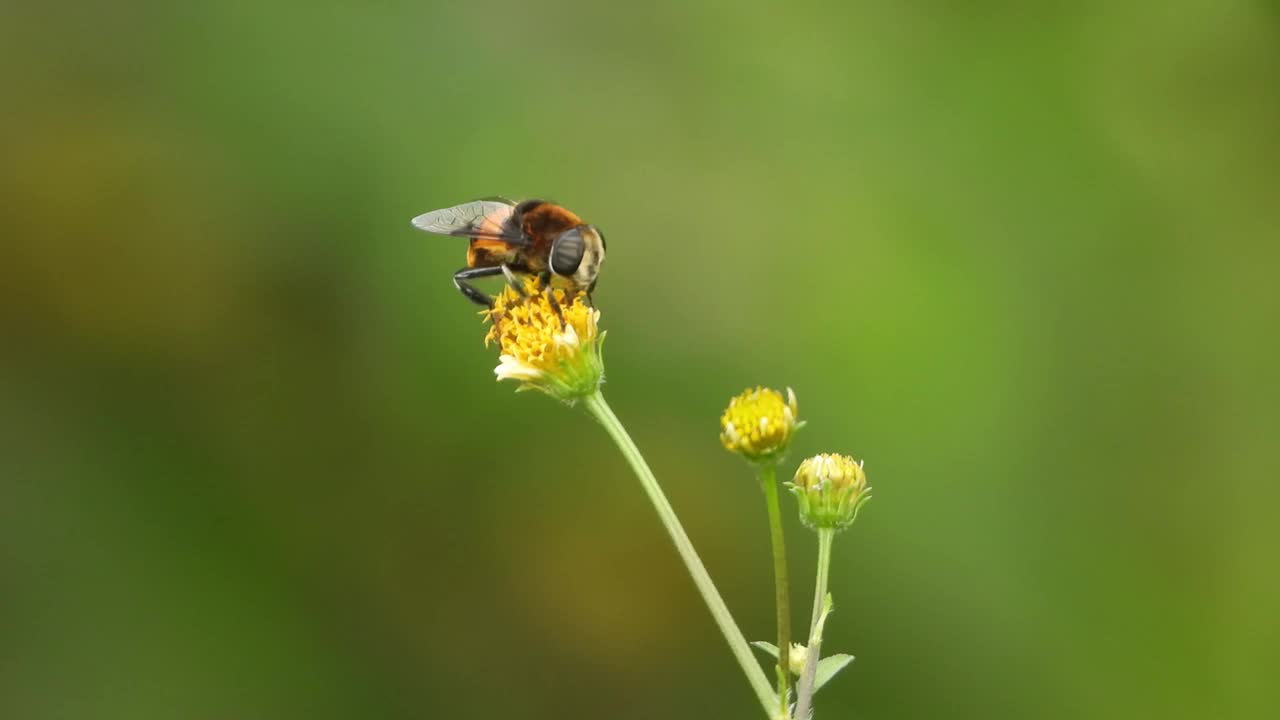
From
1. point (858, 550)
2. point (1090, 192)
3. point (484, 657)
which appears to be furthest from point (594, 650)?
point (1090, 192)

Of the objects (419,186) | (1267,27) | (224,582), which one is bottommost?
(224,582)

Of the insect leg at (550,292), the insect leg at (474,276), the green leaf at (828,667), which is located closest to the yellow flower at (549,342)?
the insect leg at (550,292)

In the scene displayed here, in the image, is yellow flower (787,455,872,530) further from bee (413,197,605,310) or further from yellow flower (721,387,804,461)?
bee (413,197,605,310)

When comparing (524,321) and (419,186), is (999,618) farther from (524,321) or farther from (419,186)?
(419,186)

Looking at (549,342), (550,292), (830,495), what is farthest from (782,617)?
(550,292)

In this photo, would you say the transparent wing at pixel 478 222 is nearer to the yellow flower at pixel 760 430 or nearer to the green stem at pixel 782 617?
the yellow flower at pixel 760 430

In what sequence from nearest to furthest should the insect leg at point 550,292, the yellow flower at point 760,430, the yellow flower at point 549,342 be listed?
1. the yellow flower at point 760,430
2. the yellow flower at point 549,342
3. the insect leg at point 550,292

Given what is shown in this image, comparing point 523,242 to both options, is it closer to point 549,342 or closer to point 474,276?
point 474,276
